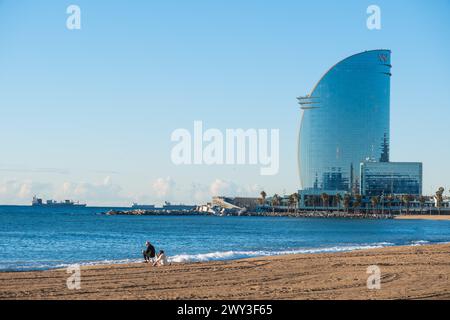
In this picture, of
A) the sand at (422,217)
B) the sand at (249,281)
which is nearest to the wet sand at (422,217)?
the sand at (422,217)

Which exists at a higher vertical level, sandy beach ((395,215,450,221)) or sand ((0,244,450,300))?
sand ((0,244,450,300))

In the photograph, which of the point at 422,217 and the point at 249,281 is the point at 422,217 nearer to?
the point at 422,217

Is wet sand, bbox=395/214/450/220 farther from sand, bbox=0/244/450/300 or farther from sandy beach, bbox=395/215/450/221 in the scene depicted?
sand, bbox=0/244/450/300

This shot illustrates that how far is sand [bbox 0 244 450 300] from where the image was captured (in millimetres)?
19047

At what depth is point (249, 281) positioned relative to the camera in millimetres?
22672

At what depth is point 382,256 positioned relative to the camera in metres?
33.9

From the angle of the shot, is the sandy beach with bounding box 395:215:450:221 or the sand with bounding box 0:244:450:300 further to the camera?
the sandy beach with bounding box 395:215:450:221

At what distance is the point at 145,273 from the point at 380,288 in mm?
9898

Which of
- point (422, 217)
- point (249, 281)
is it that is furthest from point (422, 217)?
point (249, 281)

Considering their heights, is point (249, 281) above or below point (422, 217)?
above

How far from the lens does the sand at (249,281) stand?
19047 millimetres

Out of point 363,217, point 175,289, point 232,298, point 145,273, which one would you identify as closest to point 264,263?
point 145,273

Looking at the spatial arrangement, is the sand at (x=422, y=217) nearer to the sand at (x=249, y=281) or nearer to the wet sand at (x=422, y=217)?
the wet sand at (x=422, y=217)

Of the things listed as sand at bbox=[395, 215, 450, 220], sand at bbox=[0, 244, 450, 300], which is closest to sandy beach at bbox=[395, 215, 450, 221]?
sand at bbox=[395, 215, 450, 220]
